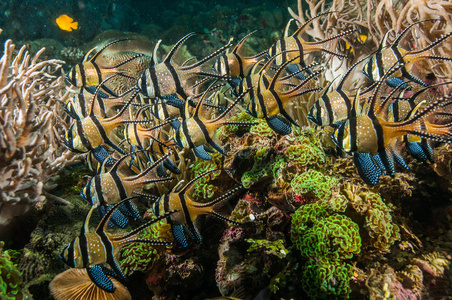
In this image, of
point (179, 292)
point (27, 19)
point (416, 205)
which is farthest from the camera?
point (27, 19)

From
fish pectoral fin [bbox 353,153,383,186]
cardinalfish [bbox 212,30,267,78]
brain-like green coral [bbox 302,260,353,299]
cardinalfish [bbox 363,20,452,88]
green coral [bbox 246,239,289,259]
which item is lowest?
brain-like green coral [bbox 302,260,353,299]

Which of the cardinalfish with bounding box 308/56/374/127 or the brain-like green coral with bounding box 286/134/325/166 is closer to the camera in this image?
the cardinalfish with bounding box 308/56/374/127

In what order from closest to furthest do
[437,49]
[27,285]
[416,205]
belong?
1. [27,285]
2. [416,205]
3. [437,49]

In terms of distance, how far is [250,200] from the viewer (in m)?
2.58

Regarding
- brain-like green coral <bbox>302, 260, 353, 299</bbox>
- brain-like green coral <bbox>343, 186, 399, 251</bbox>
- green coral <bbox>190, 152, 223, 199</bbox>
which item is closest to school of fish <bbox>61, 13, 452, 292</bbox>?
green coral <bbox>190, 152, 223, 199</bbox>

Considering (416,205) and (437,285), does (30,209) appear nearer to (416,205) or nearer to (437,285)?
(437,285)

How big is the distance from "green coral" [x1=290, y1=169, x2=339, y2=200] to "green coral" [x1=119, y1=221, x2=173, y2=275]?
52.0 inches

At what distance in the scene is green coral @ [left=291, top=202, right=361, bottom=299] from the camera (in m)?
2.00

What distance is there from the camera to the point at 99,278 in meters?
1.86

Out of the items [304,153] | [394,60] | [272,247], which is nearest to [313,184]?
[304,153]

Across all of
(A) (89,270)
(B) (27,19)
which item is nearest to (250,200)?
(A) (89,270)

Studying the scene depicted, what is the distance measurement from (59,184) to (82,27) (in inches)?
461

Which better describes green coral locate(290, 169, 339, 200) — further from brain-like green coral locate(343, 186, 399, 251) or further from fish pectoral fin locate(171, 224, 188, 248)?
fish pectoral fin locate(171, 224, 188, 248)

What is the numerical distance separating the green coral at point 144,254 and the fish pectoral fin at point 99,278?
0.48 metres
